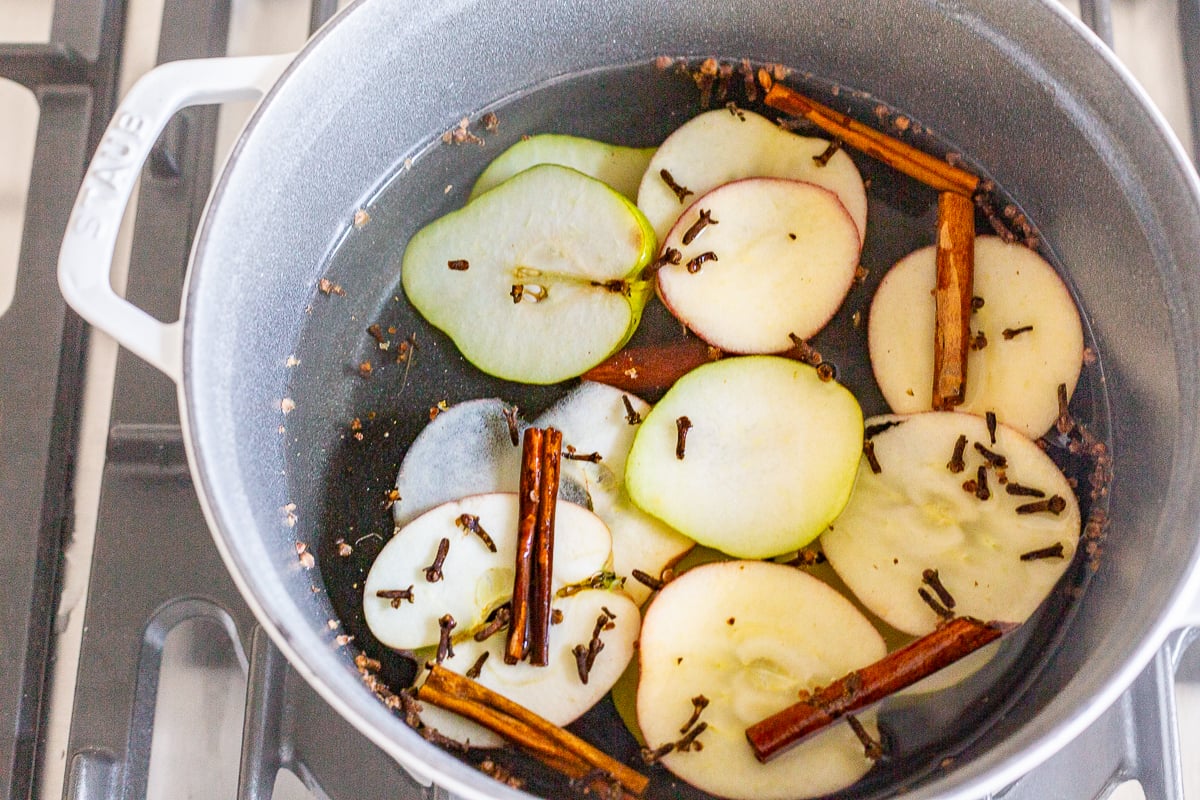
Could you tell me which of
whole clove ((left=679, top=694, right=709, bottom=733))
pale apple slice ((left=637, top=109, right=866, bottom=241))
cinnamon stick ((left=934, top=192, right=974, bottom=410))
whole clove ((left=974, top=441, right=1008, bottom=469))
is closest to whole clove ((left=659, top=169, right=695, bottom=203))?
pale apple slice ((left=637, top=109, right=866, bottom=241))

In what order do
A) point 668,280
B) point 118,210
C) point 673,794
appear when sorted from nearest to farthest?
point 118,210 < point 673,794 < point 668,280

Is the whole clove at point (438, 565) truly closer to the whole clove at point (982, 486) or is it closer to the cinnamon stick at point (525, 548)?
the cinnamon stick at point (525, 548)

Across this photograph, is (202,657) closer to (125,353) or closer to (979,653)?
(125,353)

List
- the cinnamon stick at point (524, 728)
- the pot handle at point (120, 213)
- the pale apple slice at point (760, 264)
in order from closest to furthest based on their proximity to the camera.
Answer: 1. the pot handle at point (120, 213)
2. the cinnamon stick at point (524, 728)
3. the pale apple slice at point (760, 264)

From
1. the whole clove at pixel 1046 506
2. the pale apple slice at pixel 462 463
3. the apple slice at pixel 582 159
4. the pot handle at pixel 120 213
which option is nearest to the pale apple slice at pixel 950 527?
the whole clove at pixel 1046 506

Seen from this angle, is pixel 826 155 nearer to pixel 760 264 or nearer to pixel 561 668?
pixel 760 264

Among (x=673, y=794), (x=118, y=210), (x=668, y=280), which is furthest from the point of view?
(x=668, y=280)

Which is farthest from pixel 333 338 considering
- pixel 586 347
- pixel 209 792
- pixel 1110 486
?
pixel 1110 486
